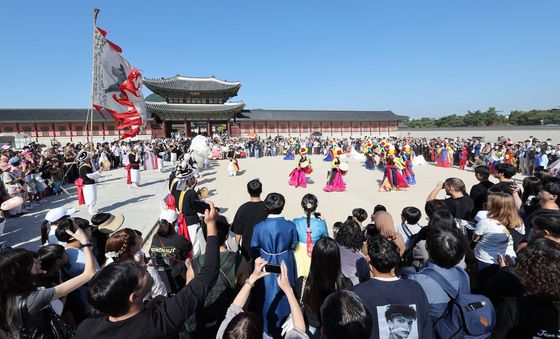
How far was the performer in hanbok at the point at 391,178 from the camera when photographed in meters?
8.98

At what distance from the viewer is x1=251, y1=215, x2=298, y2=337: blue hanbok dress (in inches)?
92.6

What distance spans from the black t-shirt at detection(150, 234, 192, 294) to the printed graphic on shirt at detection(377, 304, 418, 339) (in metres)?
2.02

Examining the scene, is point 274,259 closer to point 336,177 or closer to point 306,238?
point 306,238

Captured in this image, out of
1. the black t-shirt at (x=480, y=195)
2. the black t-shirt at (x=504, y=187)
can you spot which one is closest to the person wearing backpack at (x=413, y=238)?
the black t-shirt at (x=504, y=187)

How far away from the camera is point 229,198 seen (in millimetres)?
8477


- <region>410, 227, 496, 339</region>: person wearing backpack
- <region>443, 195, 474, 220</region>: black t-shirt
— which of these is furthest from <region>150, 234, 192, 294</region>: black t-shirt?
<region>443, 195, 474, 220</region>: black t-shirt

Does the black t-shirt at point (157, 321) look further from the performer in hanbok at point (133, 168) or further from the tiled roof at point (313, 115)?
the tiled roof at point (313, 115)

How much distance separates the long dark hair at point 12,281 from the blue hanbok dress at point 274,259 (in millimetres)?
1549

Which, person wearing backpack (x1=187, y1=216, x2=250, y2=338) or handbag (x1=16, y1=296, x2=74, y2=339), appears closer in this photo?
handbag (x1=16, y1=296, x2=74, y2=339)

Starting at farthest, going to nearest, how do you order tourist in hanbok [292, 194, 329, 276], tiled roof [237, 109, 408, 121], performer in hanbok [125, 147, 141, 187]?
1. tiled roof [237, 109, 408, 121]
2. performer in hanbok [125, 147, 141, 187]
3. tourist in hanbok [292, 194, 329, 276]

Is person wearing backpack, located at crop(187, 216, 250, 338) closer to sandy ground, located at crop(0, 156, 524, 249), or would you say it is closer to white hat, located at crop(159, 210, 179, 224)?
white hat, located at crop(159, 210, 179, 224)

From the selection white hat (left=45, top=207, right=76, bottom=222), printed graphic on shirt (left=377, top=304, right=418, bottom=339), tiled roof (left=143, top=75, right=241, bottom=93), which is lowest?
printed graphic on shirt (left=377, top=304, right=418, bottom=339)

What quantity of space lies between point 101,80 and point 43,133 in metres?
32.3

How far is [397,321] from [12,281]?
6.85 feet
